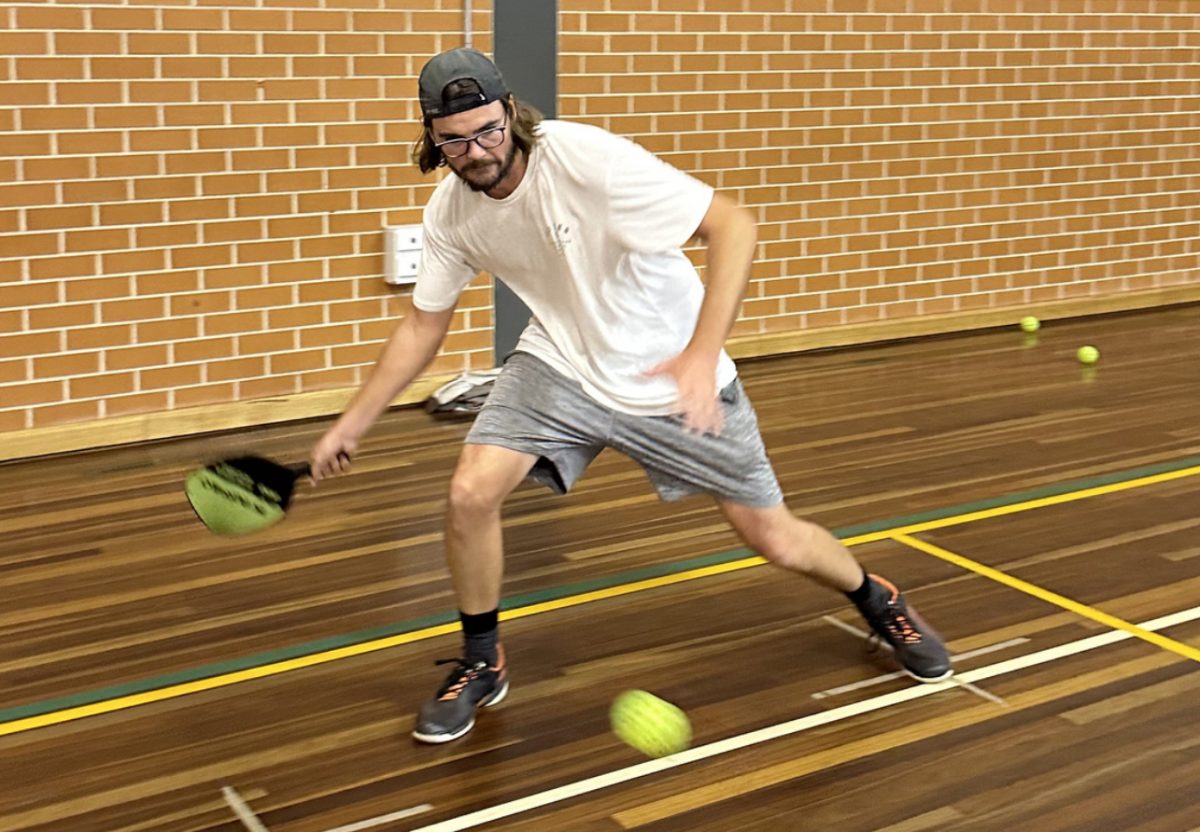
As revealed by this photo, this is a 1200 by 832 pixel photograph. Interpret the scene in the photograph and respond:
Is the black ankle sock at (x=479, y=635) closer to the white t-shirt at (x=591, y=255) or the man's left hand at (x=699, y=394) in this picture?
the white t-shirt at (x=591, y=255)

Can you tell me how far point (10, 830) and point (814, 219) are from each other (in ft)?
16.9

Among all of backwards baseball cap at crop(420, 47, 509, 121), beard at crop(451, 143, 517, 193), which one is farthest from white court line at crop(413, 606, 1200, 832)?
backwards baseball cap at crop(420, 47, 509, 121)

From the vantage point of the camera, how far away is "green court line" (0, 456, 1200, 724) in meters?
3.41

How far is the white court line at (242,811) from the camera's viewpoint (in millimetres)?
2859

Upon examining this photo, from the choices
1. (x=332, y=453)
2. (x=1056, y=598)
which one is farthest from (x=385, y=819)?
(x=1056, y=598)

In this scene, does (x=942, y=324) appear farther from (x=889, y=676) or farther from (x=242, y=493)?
(x=242, y=493)

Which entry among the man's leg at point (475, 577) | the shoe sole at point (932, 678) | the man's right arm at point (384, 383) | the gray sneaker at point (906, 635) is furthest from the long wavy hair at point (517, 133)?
the shoe sole at point (932, 678)

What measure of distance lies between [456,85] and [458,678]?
4.13ft

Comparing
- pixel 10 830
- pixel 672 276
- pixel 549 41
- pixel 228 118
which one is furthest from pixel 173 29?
pixel 10 830

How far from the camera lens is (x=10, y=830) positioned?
284 centimetres

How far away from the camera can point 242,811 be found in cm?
292

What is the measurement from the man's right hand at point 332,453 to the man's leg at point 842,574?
0.80 meters

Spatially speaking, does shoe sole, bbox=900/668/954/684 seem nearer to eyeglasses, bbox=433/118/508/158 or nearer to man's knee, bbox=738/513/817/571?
man's knee, bbox=738/513/817/571

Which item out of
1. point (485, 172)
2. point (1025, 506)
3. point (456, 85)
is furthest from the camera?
point (1025, 506)
